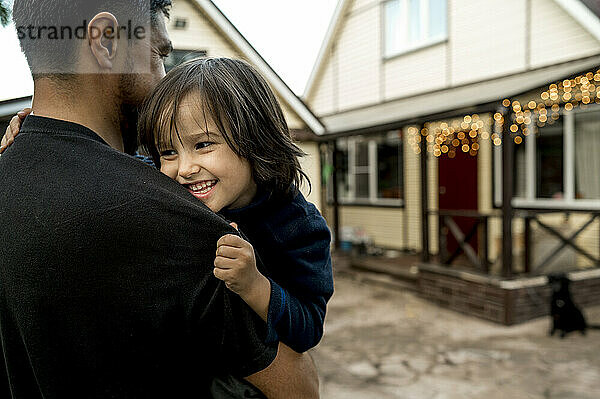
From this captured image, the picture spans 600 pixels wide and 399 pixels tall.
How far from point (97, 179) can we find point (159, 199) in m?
0.12

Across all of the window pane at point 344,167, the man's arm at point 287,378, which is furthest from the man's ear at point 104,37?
the window pane at point 344,167

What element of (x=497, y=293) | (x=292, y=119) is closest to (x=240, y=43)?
(x=292, y=119)

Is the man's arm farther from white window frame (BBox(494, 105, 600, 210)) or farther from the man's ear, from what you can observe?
white window frame (BBox(494, 105, 600, 210))

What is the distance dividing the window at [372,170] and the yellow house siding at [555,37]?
3729mm

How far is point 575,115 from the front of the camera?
8484mm

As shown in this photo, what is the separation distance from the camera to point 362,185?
42.5 feet

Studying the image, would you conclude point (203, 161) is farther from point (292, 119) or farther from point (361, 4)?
point (361, 4)

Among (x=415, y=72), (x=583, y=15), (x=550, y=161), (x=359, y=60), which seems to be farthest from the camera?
(x=359, y=60)

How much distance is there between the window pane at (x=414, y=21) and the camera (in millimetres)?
10570

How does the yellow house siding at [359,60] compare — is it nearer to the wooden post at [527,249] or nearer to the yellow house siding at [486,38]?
the yellow house siding at [486,38]

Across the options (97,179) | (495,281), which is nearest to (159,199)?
(97,179)

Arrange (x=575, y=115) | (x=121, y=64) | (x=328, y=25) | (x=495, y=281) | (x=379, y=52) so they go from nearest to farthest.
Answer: (x=121, y=64) < (x=495, y=281) < (x=575, y=115) < (x=379, y=52) < (x=328, y=25)

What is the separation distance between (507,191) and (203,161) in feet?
20.8

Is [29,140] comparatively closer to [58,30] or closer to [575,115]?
[58,30]
